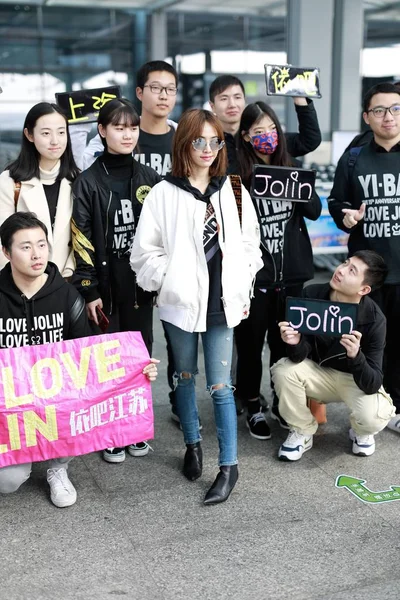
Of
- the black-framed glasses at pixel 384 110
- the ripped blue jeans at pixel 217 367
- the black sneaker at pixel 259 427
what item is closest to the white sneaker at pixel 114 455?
the ripped blue jeans at pixel 217 367

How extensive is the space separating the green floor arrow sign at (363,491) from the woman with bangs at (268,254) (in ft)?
2.11

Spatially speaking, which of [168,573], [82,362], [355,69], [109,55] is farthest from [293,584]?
[109,55]

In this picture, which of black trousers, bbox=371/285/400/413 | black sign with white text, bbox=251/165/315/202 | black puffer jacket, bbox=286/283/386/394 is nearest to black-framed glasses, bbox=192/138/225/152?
black sign with white text, bbox=251/165/315/202

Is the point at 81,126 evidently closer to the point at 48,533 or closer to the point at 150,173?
the point at 150,173

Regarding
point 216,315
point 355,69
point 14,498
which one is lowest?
point 14,498

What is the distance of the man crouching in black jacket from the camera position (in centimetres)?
377

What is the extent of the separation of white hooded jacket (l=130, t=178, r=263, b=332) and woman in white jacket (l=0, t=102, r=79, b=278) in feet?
1.50

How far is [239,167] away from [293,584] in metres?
2.25

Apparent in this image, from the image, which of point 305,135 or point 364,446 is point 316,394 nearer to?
point 364,446

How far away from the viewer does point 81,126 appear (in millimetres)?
4285

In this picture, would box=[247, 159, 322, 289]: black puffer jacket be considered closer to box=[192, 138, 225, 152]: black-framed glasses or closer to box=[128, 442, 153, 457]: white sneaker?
box=[192, 138, 225, 152]: black-framed glasses

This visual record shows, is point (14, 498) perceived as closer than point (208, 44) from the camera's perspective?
Yes

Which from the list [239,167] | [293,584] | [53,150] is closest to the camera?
[293,584]

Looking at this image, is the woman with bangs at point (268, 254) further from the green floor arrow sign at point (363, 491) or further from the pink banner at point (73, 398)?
the pink banner at point (73, 398)
